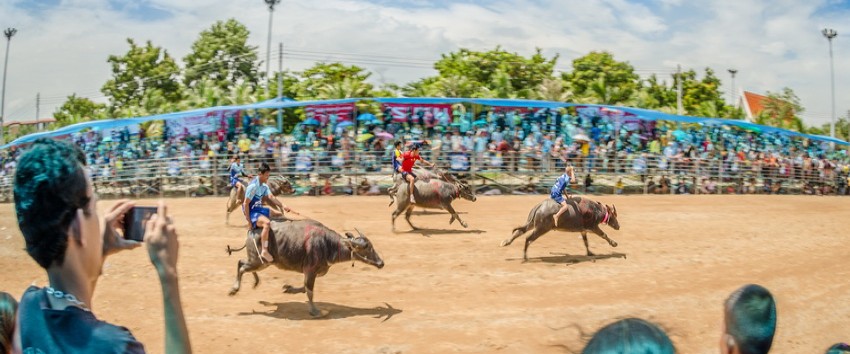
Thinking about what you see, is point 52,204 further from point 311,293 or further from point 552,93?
point 552,93

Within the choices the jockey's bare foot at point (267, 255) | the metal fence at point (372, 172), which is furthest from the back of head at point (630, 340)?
the metal fence at point (372, 172)

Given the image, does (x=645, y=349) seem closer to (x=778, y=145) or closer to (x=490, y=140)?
(x=490, y=140)

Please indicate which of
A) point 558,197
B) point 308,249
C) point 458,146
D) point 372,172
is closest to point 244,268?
point 308,249

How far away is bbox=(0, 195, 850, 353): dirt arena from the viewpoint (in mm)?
9945

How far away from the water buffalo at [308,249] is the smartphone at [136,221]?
827cm

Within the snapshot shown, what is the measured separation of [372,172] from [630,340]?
24881 mm

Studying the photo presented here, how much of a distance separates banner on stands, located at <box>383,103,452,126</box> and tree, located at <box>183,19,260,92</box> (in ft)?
76.5

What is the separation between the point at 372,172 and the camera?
27094 mm

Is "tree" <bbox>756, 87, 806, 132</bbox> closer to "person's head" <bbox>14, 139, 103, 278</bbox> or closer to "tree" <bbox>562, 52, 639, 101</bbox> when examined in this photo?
"tree" <bbox>562, 52, 639, 101</bbox>

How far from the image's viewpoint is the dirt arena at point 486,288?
32.6 feet

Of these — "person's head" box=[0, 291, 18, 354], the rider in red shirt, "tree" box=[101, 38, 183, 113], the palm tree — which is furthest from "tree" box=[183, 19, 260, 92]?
"person's head" box=[0, 291, 18, 354]

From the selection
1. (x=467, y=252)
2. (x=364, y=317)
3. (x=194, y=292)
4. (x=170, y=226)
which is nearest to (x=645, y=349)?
(x=170, y=226)

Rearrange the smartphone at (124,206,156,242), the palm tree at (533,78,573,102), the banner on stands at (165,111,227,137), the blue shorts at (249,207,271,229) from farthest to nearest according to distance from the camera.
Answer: the palm tree at (533,78,573,102) < the banner on stands at (165,111,227,137) < the blue shorts at (249,207,271,229) < the smartphone at (124,206,156,242)

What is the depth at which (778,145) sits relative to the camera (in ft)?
104
